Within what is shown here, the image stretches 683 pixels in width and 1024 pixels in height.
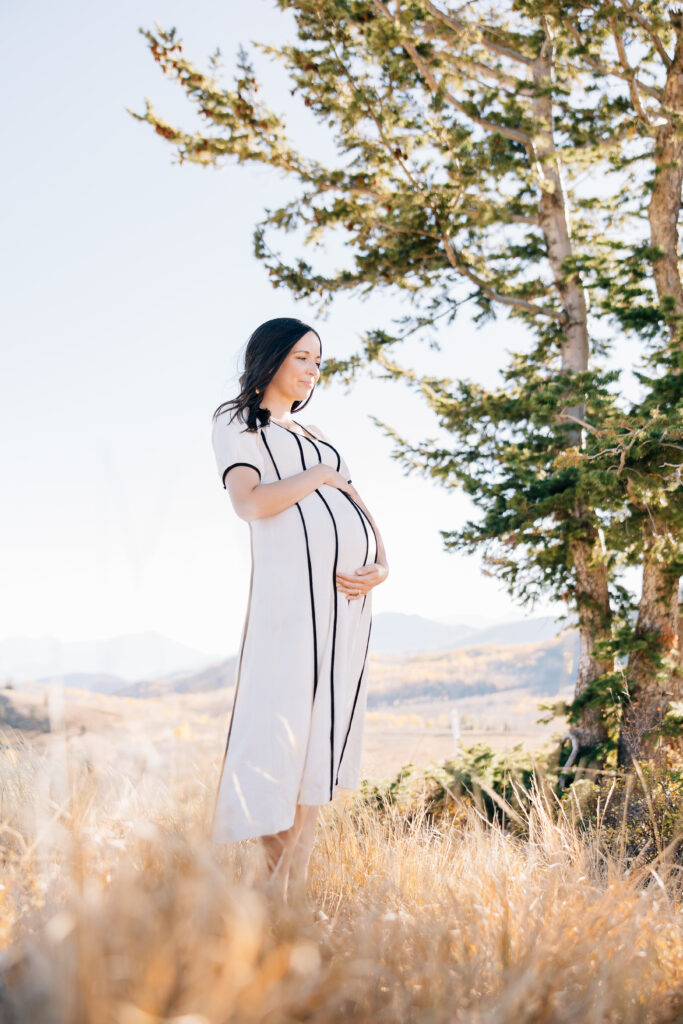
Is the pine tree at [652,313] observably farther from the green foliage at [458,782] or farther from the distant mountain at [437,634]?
the distant mountain at [437,634]

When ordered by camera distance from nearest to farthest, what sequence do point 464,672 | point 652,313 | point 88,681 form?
point 88,681
point 652,313
point 464,672

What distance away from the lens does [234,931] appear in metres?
1.15

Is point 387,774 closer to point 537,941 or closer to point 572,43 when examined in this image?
point 537,941

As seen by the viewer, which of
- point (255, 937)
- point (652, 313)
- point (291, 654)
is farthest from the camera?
point (652, 313)

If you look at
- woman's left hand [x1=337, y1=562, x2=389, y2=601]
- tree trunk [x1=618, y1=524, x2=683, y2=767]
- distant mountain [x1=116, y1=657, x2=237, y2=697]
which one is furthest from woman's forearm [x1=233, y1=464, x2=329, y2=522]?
tree trunk [x1=618, y1=524, x2=683, y2=767]

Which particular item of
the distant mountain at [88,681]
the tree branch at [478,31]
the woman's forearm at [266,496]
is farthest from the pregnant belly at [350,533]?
the tree branch at [478,31]

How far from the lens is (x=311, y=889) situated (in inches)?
87.2

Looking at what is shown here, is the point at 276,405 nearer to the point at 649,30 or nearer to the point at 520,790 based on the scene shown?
the point at 520,790

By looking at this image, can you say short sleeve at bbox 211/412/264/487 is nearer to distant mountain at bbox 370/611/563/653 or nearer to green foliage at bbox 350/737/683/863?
green foliage at bbox 350/737/683/863

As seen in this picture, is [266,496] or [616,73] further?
[616,73]

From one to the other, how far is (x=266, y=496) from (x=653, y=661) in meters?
5.21

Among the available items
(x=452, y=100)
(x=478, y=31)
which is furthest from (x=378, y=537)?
(x=478, y=31)

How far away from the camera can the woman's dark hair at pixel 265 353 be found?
2404 millimetres

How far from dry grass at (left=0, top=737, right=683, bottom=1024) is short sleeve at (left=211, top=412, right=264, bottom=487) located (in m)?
0.87
